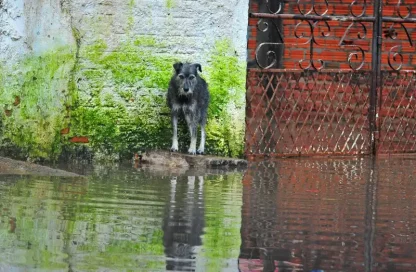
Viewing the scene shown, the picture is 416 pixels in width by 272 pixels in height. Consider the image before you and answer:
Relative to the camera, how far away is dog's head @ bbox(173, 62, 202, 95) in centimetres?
1028

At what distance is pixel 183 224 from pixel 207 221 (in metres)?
0.22

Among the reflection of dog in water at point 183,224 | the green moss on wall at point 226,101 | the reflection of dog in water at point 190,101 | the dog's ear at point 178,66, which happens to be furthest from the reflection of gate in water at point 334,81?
the reflection of dog in water at point 183,224

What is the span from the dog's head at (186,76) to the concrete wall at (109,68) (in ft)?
0.60

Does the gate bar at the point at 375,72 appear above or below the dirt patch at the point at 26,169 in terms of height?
above

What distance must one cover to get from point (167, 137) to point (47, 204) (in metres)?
3.45

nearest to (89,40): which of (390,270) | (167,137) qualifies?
(167,137)

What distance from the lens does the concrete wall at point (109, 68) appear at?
10.0 m

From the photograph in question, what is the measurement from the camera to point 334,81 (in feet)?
38.9

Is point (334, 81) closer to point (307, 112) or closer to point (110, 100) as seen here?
point (307, 112)

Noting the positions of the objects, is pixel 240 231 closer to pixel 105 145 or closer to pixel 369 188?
pixel 369 188

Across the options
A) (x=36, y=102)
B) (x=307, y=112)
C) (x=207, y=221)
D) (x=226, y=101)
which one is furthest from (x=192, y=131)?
(x=207, y=221)

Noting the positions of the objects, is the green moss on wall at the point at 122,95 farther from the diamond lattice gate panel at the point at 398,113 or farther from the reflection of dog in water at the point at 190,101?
the diamond lattice gate panel at the point at 398,113

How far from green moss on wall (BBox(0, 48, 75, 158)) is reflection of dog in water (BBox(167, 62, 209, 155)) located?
93 centimetres

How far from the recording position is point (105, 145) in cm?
1035
